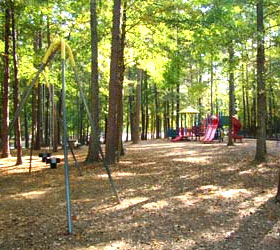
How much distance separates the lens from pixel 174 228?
5660 millimetres

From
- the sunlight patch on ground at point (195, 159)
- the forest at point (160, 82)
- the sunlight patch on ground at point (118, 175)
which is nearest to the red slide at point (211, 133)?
the forest at point (160, 82)

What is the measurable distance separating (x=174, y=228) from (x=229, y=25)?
22.1 feet

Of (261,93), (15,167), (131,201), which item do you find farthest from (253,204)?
(15,167)

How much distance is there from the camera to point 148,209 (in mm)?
6672

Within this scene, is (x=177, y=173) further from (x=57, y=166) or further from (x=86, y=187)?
(x=57, y=166)

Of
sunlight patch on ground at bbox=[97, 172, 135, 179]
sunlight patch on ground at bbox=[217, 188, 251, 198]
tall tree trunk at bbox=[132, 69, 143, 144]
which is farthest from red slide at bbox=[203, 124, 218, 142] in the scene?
sunlight patch on ground at bbox=[217, 188, 251, 198]

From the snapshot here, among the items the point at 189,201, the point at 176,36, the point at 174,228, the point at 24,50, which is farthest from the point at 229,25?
the point at 24,50

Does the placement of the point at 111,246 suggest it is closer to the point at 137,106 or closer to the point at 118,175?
the point at 118,175

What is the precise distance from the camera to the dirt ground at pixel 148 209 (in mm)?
5160

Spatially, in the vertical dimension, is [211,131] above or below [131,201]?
above

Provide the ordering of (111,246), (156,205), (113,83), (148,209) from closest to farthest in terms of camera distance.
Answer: (111,246), (148,209), (156,205), (113,83)

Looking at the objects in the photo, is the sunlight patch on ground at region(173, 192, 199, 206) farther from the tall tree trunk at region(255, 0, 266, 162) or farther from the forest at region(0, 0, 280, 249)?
the tall tree trunk at region(255, 0, 266, 162)

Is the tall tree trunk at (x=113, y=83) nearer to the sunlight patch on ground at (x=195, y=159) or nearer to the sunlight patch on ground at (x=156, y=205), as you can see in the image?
the sunlight patch on ground at (x=195, y=159)

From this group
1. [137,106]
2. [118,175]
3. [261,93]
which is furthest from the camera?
[137,106]
